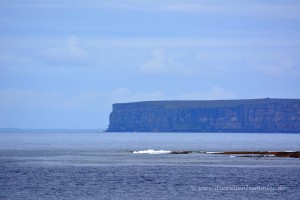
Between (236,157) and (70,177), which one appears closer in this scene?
(70,177)

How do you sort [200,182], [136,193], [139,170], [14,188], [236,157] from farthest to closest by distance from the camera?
[236,157], [139,170], [200,182], [14,188], [136,193]

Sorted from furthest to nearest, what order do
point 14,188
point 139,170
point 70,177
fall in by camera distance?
point 139,170, point 70,177, point 14,188

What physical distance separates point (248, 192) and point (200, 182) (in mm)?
11317

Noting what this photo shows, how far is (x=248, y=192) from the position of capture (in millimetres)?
70000

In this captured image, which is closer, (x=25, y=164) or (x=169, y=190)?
(x=169, y=190)

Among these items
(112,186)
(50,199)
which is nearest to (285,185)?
(112,186)

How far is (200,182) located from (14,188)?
19.6m

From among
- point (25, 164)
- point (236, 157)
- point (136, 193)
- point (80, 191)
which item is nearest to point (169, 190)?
point (136, 193)

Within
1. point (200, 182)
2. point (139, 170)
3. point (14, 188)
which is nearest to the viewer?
point (14, 188)

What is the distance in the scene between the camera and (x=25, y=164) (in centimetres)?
11038

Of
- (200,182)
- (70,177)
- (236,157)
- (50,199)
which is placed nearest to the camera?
(50,199)

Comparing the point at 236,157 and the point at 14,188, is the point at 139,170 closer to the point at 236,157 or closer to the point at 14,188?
the point at 14,188

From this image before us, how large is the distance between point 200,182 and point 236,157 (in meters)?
47.9

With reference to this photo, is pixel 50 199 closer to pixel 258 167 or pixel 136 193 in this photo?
pixel 136 193
